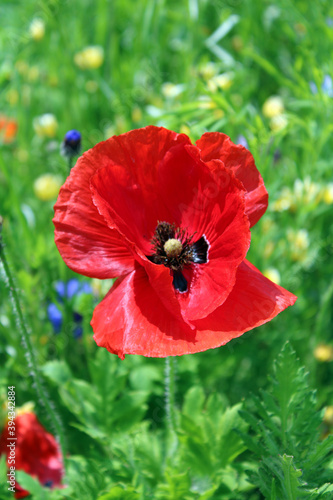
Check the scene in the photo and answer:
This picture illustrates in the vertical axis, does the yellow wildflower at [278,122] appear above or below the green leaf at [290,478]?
above

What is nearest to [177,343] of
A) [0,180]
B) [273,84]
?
[0,180]

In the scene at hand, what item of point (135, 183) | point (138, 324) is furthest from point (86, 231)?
point (138, 324)

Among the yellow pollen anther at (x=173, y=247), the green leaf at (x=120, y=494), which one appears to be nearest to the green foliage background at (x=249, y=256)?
the green leaf at (x=120, y=494)

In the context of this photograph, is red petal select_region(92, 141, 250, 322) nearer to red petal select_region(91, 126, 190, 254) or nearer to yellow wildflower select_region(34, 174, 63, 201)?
red petal select_region(91, 126, 190, 254)

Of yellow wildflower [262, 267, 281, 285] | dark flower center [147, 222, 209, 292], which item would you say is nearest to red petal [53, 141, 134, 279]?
dark flower center [147, 222, 209, 292]

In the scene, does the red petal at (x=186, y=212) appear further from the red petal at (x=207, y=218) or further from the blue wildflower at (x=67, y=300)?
the blue wildflower at (x=67, y=300)

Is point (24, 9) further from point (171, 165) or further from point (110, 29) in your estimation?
point (171, 165)
